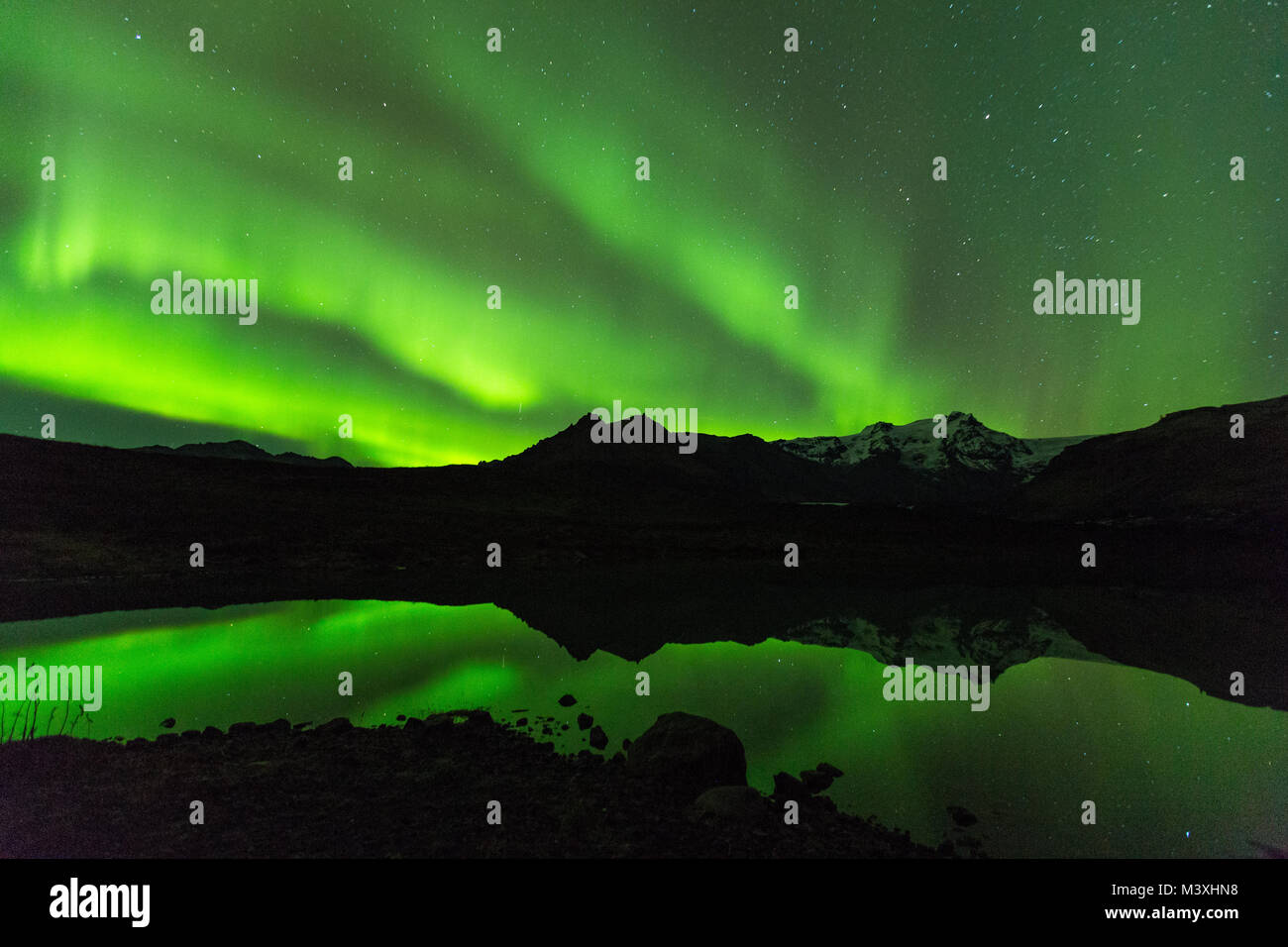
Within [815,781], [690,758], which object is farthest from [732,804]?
[815,781]

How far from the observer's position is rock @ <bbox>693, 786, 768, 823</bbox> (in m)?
8.10

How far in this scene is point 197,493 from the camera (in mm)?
60750

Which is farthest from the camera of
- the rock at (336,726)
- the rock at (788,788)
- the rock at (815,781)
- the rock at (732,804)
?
the rock at (336,726)

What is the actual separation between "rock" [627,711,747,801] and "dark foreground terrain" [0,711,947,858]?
0.11 ft

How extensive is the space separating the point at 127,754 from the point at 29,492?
6110cm

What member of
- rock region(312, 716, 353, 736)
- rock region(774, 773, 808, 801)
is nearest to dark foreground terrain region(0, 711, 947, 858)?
rock region(774, 773, 808, 801)

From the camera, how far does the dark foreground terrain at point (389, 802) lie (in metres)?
7.37

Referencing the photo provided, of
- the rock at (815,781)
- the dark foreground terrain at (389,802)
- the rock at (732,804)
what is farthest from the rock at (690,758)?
the rock at (815,781)

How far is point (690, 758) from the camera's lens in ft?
30.7

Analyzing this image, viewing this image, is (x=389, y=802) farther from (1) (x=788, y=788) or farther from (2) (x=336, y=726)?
(1) (x=788, y=788)

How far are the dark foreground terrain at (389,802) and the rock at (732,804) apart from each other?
3cm

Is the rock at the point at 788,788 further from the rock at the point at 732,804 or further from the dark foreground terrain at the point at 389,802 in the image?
the rock at the point at 732,804

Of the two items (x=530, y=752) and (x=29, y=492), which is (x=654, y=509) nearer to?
(x=29, y=492)
